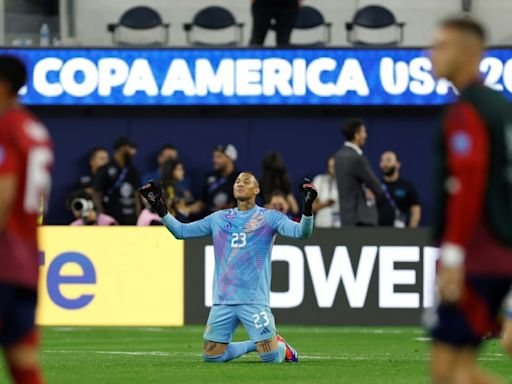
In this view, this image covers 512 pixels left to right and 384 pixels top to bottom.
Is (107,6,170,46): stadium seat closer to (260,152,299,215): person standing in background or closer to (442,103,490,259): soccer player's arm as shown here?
(260,152,299,215): person standing in background

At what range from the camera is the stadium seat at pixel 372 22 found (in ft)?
79.5

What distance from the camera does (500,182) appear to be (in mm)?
6340

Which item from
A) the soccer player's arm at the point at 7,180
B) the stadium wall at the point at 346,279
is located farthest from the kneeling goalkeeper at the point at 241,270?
the soccer player's arm at the point at 7,180

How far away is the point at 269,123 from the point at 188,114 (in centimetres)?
135

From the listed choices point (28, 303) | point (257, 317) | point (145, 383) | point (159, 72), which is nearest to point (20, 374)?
point (28, 303)

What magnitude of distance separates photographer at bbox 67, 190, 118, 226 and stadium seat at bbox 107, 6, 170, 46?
4044 millimetres

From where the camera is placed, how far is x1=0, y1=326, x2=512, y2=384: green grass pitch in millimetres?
11719

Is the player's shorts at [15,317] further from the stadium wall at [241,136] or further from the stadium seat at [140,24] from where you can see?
the stadium wall at [241,136]

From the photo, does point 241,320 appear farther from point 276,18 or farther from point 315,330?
point 276,18

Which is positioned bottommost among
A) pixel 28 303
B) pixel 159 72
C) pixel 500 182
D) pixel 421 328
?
pixel 421 328

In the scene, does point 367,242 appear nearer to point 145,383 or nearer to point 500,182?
point 145,383

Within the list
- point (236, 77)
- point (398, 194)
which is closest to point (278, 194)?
point (398, 194)

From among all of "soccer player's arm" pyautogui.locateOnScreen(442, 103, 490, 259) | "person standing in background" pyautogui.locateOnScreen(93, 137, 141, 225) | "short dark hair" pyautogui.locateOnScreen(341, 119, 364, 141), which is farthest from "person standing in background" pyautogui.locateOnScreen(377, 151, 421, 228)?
"soccer player's arm" pyautogui.locateOnScreen(442, 103, 490, 259)

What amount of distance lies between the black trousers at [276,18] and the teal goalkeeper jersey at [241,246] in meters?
9.98
